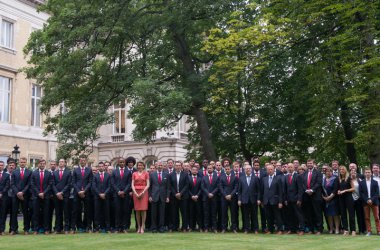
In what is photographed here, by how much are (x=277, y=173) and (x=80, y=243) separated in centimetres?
602

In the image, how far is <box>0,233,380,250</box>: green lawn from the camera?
11047 mm

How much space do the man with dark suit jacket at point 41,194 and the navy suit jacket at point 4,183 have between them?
69 cm

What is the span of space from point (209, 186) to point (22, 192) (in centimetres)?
533

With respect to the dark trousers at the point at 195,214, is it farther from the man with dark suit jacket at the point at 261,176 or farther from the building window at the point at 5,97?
the building window at the point at 5,97

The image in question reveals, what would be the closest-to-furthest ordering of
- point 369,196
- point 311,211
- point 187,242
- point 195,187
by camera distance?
point 187,242 < point 369,196 < point 311,211 < point 195,187

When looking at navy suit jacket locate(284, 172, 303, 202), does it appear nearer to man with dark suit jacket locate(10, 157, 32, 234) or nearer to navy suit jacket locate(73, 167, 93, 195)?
navy suit jacket locate(73, 167, 93, 195)

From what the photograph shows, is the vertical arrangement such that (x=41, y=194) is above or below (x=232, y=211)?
above

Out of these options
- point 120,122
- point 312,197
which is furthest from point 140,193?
point 120,122

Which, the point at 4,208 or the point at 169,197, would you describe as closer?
the point at 4,208

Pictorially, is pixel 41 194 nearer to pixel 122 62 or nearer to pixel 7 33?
pixel 122 62

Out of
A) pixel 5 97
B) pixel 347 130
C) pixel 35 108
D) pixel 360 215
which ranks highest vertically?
pixel 5 97

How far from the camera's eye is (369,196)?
1398 centimetres

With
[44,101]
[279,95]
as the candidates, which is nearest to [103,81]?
[44,101]

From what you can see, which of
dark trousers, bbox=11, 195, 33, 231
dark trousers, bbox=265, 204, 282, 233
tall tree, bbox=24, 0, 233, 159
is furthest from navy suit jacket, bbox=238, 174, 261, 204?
tall tree, bbox=24, 0, 233, 159
